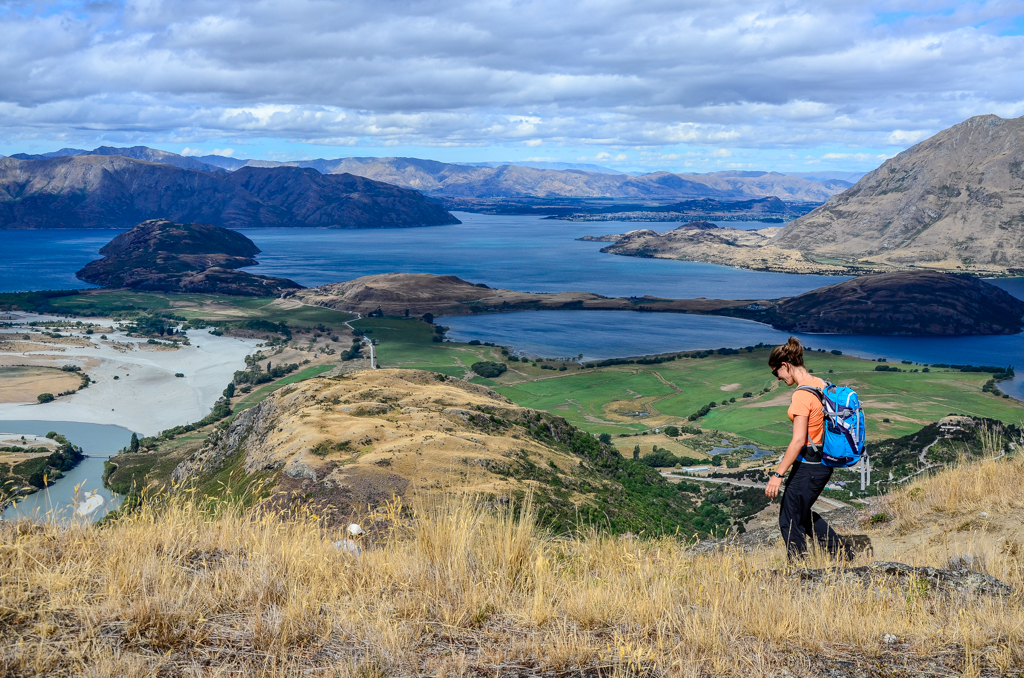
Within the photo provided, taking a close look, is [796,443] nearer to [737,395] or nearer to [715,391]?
[737,395]

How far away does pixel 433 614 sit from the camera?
16.5 feet

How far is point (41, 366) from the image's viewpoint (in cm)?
10244

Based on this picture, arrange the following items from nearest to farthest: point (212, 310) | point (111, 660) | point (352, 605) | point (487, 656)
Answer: point (111, 660)
point (487, 656)
point (352, 605)
point (212, 310)

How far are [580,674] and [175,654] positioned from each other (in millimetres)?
2629

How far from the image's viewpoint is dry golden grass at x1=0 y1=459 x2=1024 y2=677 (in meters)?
4.27

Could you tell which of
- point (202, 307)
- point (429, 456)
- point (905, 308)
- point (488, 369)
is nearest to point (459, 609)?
point (429, 456)

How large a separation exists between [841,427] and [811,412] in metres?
0.30

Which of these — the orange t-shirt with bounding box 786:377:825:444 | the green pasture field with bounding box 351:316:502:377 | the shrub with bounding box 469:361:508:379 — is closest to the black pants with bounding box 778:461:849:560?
the orange t-shirt with bounding box 786:377:825:444

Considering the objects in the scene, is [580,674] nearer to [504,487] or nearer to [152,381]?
[504,487]

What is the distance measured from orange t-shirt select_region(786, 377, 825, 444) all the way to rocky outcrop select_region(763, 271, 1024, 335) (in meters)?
153

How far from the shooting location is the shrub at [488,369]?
100m

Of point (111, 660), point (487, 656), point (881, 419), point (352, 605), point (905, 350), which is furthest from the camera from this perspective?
point (905, 350)

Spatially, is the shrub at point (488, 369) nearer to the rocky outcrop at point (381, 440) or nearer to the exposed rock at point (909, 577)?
the rocky outcrop at point (381, 440)

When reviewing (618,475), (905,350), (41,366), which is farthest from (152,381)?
(905,350)
